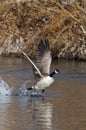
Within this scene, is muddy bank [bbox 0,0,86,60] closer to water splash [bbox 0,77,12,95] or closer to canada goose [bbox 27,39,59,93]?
water splash [bbox 0,77,12,95]

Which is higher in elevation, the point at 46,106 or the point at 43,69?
the point at 43,69

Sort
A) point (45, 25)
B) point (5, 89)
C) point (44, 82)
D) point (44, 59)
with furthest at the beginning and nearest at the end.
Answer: point (45, 25) < point (5, 89) < point (44, 59) < point (44, 82)

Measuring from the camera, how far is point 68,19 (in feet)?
127

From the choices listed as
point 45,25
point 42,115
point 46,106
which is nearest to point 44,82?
point 46,106

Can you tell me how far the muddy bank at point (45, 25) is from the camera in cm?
3744

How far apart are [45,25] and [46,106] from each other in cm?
2182

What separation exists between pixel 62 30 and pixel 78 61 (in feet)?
8.55

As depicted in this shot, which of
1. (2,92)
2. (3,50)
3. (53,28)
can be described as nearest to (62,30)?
(53,28)

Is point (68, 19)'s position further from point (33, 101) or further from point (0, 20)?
point (33, 101)

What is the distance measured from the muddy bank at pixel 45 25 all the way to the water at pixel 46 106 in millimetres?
10119

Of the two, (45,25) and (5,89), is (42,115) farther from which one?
(45,25)

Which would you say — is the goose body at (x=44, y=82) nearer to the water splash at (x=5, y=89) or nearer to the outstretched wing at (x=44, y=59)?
the outstretched wing at (x=44, y=59)

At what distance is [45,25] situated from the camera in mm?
39250

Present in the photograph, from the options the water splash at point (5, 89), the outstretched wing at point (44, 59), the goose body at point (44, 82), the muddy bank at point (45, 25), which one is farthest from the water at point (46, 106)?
the muddy bank at point (45, 25)
